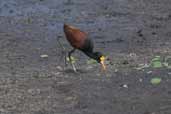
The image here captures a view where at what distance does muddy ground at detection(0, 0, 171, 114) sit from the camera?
27.4 ft

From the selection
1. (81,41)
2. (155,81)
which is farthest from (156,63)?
(81,41)

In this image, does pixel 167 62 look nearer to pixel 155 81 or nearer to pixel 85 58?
pixel 155 81

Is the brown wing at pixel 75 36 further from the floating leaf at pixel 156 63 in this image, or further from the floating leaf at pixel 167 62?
the floating leaf at pixel 167 62

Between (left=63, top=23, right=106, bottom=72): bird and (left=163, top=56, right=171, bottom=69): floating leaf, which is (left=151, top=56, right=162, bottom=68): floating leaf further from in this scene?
(left=63, top=23, right=106, bottom=72): bird

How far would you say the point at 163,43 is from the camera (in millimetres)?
11453

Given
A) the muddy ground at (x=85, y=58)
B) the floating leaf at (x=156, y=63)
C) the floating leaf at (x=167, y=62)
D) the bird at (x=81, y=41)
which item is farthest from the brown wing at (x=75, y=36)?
the floating leaf at (x=167, y=62)

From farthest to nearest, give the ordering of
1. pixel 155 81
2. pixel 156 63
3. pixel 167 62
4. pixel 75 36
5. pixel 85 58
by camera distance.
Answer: pixel 85 58 → pixel 167 62 → pixel 156 63 → pixel 75 36 → pixel 155 81

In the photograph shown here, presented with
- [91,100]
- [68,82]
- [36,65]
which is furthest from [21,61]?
[91,100]

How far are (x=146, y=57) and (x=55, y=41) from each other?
6.54 feet

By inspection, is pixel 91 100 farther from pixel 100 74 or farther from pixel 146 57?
pixel 146 57

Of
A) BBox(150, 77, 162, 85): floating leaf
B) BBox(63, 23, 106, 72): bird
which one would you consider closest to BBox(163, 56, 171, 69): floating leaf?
BBox(150, 77, 162, 85): floating leaf

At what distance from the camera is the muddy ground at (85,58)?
328 inches

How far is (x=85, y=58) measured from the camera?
10.6 metres

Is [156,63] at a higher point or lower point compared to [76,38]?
lower
